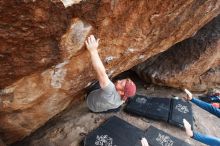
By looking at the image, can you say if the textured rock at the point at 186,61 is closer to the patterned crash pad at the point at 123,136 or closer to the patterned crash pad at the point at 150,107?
the patterned crash pad at the point at 150,107

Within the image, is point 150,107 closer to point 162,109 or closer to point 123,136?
point 162,109

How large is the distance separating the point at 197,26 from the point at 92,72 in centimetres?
217

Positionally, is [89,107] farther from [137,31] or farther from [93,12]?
[93,12]

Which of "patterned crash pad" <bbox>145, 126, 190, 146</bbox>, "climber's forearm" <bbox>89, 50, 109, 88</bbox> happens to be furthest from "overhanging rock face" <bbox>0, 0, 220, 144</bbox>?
"patterned crash pad" <bbox>145, 126, 190, 146</bbox>

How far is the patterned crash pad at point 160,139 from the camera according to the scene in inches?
212

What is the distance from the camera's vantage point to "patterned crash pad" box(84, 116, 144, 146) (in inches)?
198

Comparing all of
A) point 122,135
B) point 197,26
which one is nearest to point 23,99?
point 122,135

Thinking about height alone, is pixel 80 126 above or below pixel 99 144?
above

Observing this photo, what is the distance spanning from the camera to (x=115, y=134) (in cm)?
518

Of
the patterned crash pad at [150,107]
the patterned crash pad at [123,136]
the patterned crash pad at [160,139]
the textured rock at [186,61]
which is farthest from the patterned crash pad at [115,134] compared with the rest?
the textured rock at [186,61]

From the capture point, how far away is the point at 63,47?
3754mm

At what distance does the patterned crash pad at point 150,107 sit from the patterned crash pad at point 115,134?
50cm

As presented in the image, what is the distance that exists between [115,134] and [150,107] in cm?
119

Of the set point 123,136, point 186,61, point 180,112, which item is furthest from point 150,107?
point 186,61
